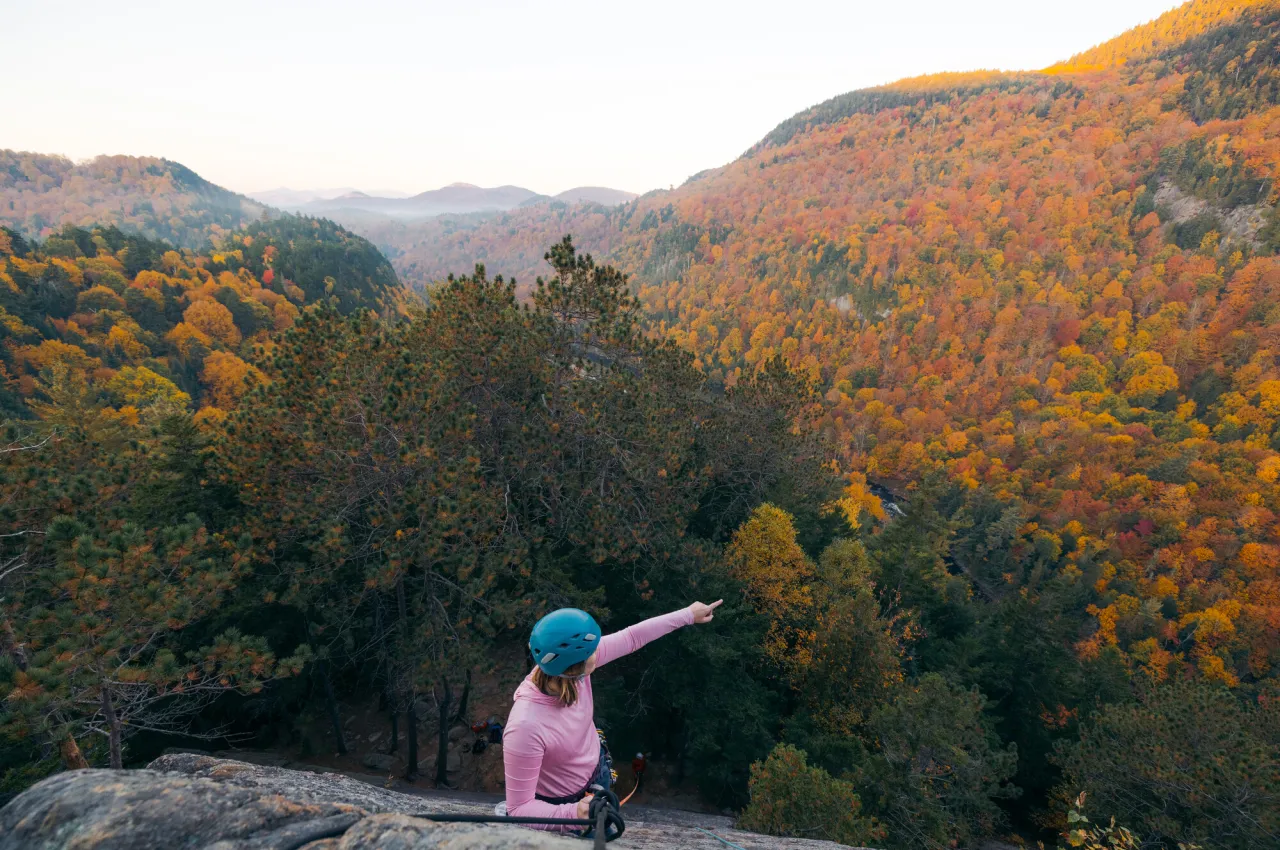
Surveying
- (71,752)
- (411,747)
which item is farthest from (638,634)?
(411,747)

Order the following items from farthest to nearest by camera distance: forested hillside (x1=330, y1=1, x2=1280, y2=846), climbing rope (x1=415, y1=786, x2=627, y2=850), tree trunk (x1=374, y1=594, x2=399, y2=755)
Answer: forested hillside (x1=330, y1=1, x2=1280, y2=846) < tree trunk (x1=374, y1=594, x2=399, y2=755) < climbing rope (x1=415, y1=786, x2=627, y2=850)

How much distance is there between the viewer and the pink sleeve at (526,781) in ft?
9.27

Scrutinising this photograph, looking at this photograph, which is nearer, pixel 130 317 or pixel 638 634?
pixel 638 634

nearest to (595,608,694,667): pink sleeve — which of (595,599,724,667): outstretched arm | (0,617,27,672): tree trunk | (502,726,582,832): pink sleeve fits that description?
(595,599,724,667): outstretched arm

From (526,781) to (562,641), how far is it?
74 cm

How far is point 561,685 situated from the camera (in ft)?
9.99

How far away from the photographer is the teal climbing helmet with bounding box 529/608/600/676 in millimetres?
3047

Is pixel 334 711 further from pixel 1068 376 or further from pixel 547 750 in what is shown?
pixel 1068 376

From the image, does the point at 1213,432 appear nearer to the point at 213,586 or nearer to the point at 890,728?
the point at 890,728

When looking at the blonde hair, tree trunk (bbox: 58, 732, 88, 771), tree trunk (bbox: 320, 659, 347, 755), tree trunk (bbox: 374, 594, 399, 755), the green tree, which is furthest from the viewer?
tree trunk (bbox: 320, 659, 347, 755)

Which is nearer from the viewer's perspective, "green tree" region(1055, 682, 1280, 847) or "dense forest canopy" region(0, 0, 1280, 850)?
"dense forest canopy" region(0, 0, 1280, 850)

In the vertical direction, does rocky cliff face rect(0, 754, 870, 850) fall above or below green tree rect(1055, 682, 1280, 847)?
above

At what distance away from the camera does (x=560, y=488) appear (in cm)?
1441

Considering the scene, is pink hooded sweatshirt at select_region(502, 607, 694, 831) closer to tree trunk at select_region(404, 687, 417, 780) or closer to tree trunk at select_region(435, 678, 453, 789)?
tree trunk at select_region(435, 678, 453, 789)
